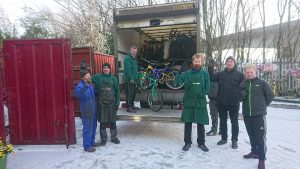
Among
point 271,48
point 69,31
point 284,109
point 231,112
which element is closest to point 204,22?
point 271,48

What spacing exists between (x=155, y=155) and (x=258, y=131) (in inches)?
78.4

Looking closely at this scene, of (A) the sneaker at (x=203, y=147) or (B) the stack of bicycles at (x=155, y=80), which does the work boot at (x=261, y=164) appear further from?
(B) the stack of bicycles at (x=155, y=80)

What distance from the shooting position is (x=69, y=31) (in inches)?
1077

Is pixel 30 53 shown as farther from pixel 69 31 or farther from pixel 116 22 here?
pixel 69 31

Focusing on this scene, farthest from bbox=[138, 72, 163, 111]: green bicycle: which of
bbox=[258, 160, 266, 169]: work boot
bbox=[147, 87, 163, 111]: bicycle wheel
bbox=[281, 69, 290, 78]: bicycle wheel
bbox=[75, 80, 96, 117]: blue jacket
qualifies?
bbox=[281, 69, 290, 78]: bicycle wheel

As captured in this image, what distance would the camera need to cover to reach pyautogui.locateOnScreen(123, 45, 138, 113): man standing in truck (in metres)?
7.42

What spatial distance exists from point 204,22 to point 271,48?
5.11 m

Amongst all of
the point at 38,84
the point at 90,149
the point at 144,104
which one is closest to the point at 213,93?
the point at 144,104

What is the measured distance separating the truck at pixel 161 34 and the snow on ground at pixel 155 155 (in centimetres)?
144

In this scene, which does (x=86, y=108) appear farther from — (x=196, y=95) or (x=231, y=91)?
(x=231, y=91)

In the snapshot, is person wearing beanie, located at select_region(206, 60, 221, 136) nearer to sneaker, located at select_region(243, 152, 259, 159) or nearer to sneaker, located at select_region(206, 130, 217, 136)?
sneaker, located at select_region(206, 130, 217, 136)

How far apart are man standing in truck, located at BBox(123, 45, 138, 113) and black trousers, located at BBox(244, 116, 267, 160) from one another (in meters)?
2.93

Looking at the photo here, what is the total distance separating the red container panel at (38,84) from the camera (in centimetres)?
654

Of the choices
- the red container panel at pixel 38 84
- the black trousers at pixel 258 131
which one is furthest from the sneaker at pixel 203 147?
the red container panel at pixel 38 84
